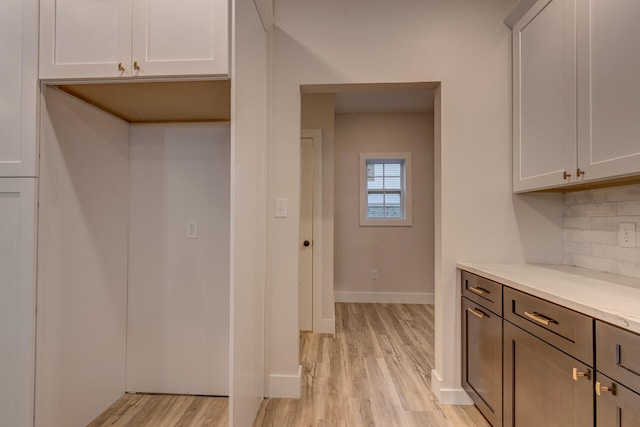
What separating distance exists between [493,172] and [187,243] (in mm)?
2022

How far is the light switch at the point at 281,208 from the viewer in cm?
210

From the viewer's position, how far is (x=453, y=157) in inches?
80.0

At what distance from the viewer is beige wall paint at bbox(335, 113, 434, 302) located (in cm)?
435

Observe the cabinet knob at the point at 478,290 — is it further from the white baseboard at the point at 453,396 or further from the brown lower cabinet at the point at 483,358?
the white baseboard at the point at 453,396

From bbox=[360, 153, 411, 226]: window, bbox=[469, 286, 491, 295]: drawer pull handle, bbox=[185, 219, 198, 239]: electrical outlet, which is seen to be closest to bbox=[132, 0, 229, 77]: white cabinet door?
bbox=[185, 219, 198, 239]: electrical outlet

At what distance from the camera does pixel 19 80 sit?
142 centimetres

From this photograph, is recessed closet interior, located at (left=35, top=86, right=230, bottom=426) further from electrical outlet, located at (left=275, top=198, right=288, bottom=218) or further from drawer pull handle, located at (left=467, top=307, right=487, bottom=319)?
drawer pull handle, located at (left=467, top=307, right=487, bottom=319)

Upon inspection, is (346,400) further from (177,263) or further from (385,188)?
(385,188)

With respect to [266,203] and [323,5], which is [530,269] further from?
[323,5]

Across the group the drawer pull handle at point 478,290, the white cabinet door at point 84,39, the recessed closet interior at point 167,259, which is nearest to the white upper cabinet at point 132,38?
the white cabinet door at point 84,39

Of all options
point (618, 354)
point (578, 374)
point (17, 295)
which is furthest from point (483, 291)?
point (17, 295)

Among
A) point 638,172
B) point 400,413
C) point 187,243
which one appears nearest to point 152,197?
point 187,243

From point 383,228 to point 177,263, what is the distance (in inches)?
118

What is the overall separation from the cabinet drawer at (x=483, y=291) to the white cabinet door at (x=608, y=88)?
66 cm
